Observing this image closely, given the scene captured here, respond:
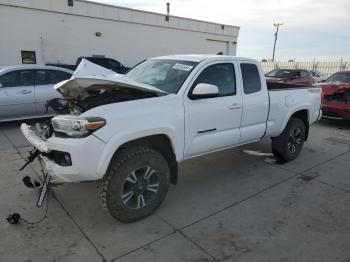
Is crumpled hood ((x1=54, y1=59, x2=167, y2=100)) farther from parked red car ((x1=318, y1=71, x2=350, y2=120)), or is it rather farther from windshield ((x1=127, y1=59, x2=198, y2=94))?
parked red car ((x1=318, y1=71, x2=350, y2=120))

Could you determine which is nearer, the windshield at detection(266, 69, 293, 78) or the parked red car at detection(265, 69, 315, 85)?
the parked red car at detection(265, 69, 315, 85)

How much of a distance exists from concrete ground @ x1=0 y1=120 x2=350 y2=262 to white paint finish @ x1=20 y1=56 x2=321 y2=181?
0.65m

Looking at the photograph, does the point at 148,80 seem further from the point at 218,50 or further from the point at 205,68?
the point at 218,50

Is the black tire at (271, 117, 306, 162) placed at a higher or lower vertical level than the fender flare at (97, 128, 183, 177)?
lower

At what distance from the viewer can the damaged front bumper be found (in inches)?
123

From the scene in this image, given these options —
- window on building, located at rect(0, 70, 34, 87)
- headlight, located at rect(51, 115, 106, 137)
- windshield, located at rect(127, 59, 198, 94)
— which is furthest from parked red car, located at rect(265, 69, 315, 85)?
headlight, located at rect(51, 115, 106, 137)

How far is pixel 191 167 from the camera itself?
5.56 metres

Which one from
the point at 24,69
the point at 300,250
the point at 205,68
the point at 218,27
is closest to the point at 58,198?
the point at 205,68

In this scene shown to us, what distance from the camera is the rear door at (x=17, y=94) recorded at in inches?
301

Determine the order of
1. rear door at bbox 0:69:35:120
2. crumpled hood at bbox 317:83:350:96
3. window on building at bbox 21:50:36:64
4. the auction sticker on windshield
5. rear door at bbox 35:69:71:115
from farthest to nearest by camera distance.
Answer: window on building at bbox 21:50:36:64 < crumpled hood at bbox 317:83:350:96 < rear door at bbox 35:69:71:115 < rear door at bbox 0:69:35:120 < the auction sticker on windshield

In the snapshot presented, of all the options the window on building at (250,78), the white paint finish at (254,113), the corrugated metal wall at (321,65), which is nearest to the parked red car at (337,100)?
the white paint finish at (254,113)

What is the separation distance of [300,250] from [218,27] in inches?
923

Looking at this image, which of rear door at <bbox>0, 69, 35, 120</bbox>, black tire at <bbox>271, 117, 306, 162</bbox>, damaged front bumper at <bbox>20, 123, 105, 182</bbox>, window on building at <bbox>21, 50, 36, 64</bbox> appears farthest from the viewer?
window on building at <bbox>21, 50, 36, 64</bbox>

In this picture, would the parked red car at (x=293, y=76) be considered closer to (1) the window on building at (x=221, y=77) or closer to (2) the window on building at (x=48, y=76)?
(2) the window on building at (x=48, y=76)
